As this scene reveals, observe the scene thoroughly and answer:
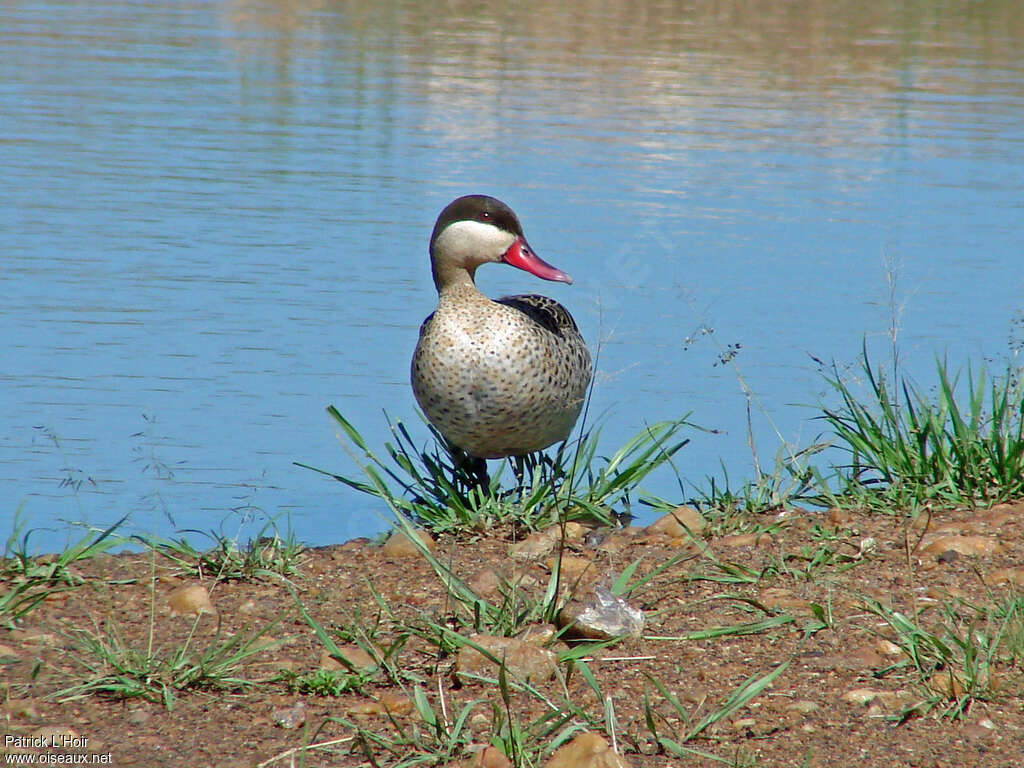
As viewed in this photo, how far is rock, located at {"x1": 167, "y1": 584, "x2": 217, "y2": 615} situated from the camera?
4016 millimetres

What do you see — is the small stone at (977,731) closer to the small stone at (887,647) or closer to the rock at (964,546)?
the small stone at (887,647)

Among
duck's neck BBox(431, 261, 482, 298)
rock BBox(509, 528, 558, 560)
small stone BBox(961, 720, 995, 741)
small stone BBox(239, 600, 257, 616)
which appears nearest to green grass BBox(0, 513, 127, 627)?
small stone BBox(239, 600, 257, 616)

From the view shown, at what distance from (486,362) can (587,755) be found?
2.38 m

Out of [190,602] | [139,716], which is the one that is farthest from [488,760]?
[190,602]

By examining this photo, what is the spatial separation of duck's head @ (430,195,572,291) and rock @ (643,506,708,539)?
1.32m

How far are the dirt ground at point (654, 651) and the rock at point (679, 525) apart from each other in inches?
3.3

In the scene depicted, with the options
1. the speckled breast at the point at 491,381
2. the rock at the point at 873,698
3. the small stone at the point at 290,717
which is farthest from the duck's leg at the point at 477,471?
the rock at the point at 873,698

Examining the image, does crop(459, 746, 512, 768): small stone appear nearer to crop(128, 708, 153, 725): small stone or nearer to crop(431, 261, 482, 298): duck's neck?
crop(128, 708, 153, 725): small stone

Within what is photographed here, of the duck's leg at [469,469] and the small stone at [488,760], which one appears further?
the duck's leg at [469,469]

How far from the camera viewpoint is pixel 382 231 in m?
9.73

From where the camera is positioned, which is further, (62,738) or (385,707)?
(385,707)

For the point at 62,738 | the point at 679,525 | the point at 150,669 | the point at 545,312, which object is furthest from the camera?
the point at 545,312

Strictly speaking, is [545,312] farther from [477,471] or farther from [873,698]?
[873,698]

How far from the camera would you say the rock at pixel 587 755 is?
2.89 m
